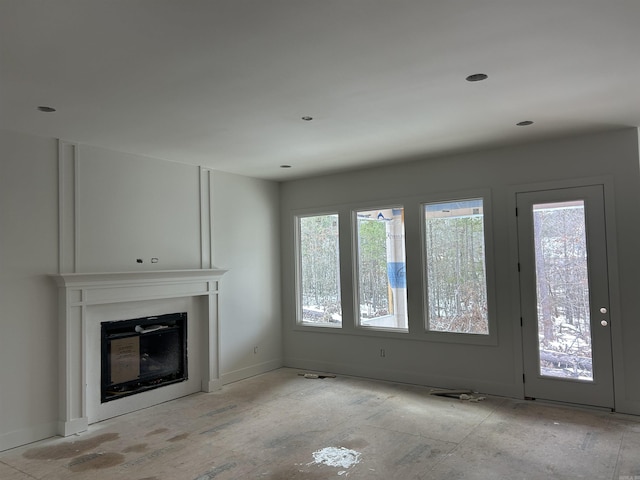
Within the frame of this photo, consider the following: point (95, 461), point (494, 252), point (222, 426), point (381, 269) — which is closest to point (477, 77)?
point (494, 252)

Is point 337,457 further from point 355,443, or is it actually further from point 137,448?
point 137,448

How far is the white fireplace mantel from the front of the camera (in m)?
4.33

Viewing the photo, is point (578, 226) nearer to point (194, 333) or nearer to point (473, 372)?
point (473, 372)

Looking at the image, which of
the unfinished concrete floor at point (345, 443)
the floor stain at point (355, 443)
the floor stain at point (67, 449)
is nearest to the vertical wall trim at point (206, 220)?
the unfinished concrete floor at point (345, 443)

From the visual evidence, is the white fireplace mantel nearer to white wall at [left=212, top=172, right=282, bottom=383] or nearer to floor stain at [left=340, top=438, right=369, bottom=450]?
white wall at [left=212, top=172, right=282, bottom=383]

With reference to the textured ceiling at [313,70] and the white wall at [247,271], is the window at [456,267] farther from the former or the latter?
the white wall at [247,271]

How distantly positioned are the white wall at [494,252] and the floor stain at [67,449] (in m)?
3.07

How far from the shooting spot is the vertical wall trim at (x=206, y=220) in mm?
5836

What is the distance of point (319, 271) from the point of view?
6734 millimetres

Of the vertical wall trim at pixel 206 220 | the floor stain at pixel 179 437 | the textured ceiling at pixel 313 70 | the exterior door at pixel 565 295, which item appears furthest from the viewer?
the vertical wall trim at pixel 206 220

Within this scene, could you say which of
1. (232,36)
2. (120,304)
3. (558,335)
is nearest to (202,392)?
(120,304)

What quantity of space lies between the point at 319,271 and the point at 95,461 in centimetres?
375

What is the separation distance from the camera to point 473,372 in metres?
5.33

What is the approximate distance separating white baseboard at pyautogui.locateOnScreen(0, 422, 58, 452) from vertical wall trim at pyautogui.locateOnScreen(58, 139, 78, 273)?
141 cm
